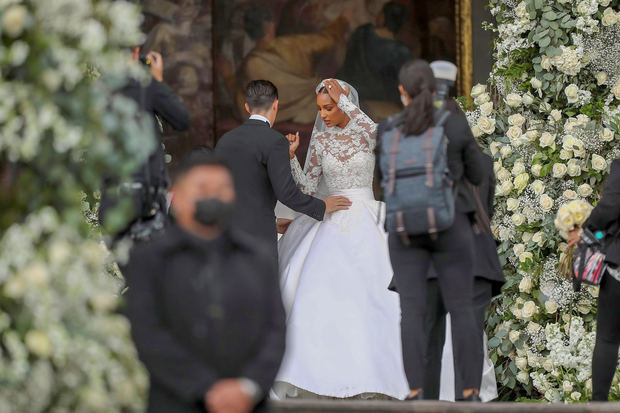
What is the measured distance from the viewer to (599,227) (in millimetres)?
5469

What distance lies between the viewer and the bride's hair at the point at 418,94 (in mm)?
4789

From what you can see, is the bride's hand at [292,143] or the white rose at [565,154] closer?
the bride's hand at [292,143]

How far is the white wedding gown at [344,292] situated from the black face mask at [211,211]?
141 inches

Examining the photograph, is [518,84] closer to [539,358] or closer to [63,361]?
[539,358]

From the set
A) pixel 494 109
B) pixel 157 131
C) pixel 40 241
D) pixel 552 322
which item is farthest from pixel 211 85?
pixel 40 241

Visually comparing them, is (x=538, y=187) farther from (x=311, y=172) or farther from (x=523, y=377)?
(x=311, y=172)

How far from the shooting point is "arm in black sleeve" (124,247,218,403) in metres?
3.12

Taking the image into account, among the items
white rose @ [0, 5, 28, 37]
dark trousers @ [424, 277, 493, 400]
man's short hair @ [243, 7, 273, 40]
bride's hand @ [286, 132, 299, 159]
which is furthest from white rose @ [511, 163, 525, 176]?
man's short hair @ [243, 7, 273, 40]

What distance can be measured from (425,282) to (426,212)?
38cm

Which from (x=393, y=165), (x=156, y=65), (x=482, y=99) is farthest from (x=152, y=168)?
(x=482, y=99)

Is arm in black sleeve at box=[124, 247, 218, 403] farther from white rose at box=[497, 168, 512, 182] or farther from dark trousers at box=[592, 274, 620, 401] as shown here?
white rose at box=[497, 168, 512, 182]

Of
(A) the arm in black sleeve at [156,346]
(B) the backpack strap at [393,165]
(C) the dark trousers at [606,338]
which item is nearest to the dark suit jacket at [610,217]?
(C) the dark trousers at [606,338]

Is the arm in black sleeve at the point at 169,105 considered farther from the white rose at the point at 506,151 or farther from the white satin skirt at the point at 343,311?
the white rose at the point at 506,151

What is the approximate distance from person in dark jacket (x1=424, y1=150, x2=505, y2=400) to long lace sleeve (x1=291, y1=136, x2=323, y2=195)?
5.43 ft
